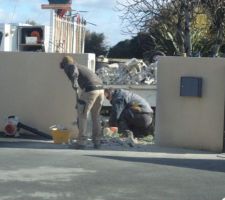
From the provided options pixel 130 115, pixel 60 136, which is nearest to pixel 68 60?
pixel 60 136

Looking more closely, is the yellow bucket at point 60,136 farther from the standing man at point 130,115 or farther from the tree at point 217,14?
the tree at point 217,14

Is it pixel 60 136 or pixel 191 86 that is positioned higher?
pixel 191 86

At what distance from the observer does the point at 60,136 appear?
1359cm

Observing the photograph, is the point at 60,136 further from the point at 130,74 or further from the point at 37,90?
the point at 130,74

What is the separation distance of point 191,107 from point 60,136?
2.76 meters

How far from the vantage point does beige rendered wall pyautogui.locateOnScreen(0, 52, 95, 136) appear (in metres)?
14.4

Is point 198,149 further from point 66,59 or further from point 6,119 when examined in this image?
point 6,119

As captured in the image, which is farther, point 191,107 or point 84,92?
point 191,107

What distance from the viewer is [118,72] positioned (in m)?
24.0

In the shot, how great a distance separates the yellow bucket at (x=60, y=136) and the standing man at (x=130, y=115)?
2.12 m

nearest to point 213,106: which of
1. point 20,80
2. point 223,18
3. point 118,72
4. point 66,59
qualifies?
point 66,59

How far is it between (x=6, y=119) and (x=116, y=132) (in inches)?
99.2

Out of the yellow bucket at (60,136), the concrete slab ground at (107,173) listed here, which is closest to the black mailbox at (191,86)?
the concrete slab ground at (107,173)

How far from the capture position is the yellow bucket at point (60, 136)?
1357cm
